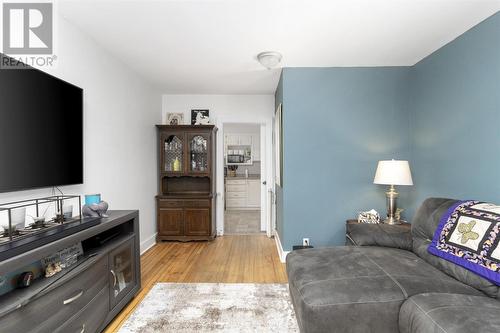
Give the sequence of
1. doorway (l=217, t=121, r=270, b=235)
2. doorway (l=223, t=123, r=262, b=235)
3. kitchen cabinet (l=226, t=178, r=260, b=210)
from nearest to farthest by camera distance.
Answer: doorway (l=217, t=121, r=270, b=235), doorway (l=223, t=123, r=262, b=235), kitchen cabinet (l=226, t=178, r=260, b=210)

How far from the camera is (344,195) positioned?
127 inches

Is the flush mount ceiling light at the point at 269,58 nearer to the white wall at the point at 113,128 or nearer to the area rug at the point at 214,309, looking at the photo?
the white wall at the point at 113,128

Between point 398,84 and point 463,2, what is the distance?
1310 millimetres

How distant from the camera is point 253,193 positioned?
24.2 feet

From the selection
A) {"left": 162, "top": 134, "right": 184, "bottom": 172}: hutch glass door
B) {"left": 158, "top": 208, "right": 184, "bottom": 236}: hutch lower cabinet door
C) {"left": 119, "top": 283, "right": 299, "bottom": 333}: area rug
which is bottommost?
{"left": 119, "top": 283, "right": 299, "bottom": 333}: area rug

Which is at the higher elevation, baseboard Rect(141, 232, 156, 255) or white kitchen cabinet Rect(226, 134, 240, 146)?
white kitchen cabinet Rect(226, 134, 240, 146)

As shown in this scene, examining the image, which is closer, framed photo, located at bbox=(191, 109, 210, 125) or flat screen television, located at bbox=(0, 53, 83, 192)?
flat screen television, located at bbox=(0, 53, 83, 192)

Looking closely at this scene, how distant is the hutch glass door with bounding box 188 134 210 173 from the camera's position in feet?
13.8

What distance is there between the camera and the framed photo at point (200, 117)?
14.4 ft

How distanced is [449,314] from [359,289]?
42cm

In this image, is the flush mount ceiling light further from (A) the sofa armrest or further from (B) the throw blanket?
(B) the throw blanket

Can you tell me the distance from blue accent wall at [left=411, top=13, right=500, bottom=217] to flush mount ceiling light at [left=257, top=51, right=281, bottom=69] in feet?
5.63

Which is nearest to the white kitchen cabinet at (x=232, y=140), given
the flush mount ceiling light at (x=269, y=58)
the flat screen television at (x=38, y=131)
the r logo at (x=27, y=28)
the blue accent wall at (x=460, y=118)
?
the flush mount ceiling light at (x=269, y=58)

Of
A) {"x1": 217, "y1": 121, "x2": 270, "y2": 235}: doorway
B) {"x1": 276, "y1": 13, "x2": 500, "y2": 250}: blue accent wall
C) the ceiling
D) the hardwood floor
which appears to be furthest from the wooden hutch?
{"x1": 217, "y1": 121, "x2": 270, "y2": 235}: doorway
